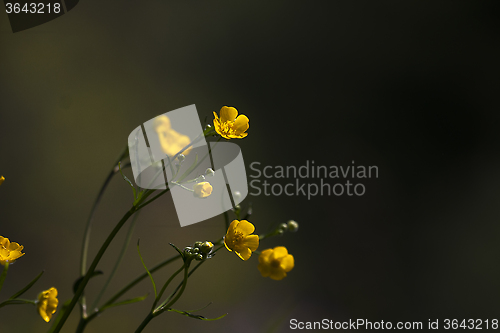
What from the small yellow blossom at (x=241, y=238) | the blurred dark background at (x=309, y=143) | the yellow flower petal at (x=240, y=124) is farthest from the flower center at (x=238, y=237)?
the blurred dark background at (x=309, y=143)

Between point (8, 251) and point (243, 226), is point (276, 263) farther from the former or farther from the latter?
point (8, 251)

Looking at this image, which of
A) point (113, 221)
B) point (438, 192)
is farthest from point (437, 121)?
point (113, 221)

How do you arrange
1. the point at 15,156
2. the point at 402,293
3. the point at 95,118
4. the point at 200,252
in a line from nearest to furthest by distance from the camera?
1. the point at 200,252
2. the point at 15,156
3. the point at 95,118
4. the point at 402,293

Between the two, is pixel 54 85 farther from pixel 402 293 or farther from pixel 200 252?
pixel 402 293

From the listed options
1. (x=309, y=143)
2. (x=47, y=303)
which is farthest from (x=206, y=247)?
(x=309, y=143)

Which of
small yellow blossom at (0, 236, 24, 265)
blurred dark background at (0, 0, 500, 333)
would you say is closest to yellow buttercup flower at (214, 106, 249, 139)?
small yellow blossom at (0, 236, 24, 265)
